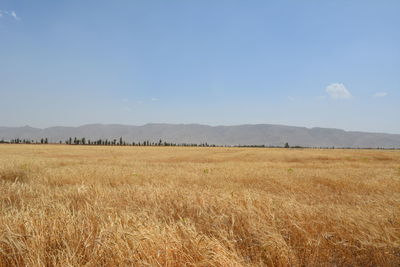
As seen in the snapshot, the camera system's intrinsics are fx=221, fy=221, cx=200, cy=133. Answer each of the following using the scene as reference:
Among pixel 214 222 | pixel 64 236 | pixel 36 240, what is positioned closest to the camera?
pixel 36 240

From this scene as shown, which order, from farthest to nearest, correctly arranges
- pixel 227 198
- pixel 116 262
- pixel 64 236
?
pixel 227 198 → pixel 64 236 → pixel 116 262

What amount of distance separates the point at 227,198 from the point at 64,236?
3.69 metres

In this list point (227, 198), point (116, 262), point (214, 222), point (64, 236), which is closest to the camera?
point (116, 262)

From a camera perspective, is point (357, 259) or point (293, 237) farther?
point (293, 237)

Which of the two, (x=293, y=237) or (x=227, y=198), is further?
(x=227, y=198)

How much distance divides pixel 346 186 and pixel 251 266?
9521 mm

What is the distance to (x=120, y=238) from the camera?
123 inches

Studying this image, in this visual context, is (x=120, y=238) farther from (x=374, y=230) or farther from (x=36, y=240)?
(x=374, y=230)

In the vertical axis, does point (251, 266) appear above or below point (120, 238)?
below

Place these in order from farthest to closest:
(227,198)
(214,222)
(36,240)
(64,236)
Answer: (227,198), (214,222), (64,236), (36,240)

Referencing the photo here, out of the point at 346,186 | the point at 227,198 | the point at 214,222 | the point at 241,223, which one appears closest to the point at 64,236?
the point at 214,222

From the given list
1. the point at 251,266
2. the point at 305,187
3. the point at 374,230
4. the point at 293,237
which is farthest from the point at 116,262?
the point at 305,187

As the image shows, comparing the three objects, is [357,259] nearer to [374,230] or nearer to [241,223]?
[374,230]

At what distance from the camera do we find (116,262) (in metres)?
2.82
